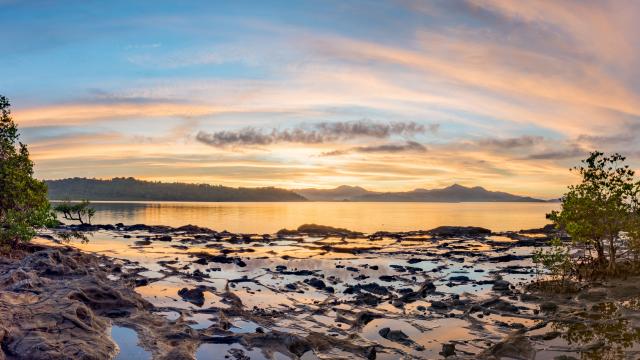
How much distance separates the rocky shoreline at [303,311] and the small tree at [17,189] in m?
4.33

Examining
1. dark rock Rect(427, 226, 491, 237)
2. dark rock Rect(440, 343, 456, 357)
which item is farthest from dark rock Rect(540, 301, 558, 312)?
dark rock Rect(427, 226, 491, 237)

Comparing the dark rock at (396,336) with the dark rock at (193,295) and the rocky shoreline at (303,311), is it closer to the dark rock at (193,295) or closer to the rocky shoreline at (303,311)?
the rocky shoreline at (303,311)

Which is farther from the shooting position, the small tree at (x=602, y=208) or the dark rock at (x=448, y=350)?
the small tree at (x=602, y=208)

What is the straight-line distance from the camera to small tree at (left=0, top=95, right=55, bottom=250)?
2883 cm

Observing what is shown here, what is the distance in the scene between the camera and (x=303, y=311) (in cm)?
2061

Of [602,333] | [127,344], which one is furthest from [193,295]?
[602,333]

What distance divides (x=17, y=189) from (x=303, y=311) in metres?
21.8

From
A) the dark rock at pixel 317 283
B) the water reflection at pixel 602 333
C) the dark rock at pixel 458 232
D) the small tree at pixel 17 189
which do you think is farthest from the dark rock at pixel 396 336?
the dark rock at pixel 458 232

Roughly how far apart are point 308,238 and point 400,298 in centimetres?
3985

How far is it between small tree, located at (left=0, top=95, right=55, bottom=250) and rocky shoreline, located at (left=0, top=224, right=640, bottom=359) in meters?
4.33

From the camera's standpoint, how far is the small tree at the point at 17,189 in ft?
94.6

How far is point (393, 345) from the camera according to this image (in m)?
16.0

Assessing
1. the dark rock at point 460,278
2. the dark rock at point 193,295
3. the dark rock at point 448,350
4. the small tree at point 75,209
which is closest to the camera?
the dark rock at point 448,350

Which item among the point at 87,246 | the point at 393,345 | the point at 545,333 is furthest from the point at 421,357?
the point at 87,246
